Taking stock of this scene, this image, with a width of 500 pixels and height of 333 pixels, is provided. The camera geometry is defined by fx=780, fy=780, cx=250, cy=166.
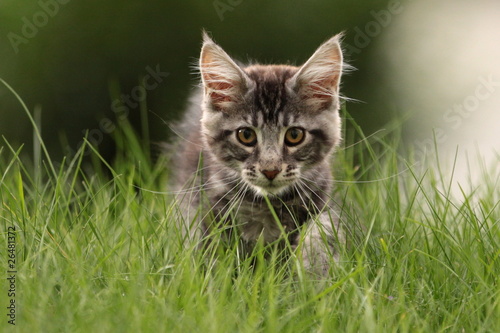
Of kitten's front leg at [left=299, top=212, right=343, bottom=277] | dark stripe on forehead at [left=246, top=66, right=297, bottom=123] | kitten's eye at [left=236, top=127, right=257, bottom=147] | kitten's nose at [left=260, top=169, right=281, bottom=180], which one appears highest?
dark stripe on forehead at [left=246, top=66, right=297, bottom=123]

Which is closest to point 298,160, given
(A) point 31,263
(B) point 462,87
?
(A) point 31,263

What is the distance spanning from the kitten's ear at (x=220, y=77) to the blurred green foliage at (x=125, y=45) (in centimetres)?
297

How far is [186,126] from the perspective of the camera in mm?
4727

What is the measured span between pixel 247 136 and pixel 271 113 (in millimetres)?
148

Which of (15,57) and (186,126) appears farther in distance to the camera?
(15,57)

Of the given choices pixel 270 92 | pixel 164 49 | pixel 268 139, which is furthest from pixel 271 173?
pixel 164 49

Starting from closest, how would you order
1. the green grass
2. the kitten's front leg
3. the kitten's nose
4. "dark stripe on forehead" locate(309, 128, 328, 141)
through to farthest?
the green grass
the kitten's front leg
the kitten's nose
"dark stripe on forehead" locate(309, 128, 328, 141)

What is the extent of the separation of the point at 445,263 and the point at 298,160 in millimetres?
808

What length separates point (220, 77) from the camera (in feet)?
11.7

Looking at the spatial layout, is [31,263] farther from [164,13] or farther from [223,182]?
[164,13]

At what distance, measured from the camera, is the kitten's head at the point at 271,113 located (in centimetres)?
341

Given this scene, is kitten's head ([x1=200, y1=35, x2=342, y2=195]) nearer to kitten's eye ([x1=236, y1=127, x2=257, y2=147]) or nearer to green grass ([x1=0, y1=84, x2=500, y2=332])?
kitten's eye ([x1=236, y1=127, x2=257, y2=147])

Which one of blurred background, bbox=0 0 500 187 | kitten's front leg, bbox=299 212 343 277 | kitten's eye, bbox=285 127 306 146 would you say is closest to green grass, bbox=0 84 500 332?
kitten's front leg, bbox=299 212 343 277

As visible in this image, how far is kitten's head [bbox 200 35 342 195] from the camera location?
341 cm
